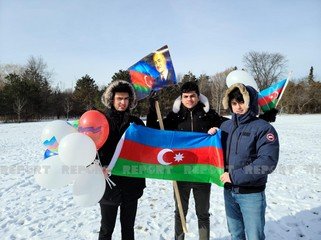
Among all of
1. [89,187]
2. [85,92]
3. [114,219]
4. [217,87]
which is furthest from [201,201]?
[217,87]

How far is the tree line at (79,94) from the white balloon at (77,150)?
69.5ft

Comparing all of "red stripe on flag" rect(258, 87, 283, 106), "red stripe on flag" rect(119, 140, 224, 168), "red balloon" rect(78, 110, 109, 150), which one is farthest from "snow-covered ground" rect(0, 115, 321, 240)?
"red stripe on flag" rect(258, 87, 283, 106)

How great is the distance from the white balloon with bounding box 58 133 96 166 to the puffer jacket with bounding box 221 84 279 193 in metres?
1.60

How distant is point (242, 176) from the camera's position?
314 cm

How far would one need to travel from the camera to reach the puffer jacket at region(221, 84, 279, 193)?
9.87ft

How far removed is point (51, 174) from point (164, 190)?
4348 mm

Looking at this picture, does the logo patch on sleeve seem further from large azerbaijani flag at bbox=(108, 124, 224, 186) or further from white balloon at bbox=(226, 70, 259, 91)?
white balloon at bbox=(226, 70, 259, 91)

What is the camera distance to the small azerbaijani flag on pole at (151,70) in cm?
416

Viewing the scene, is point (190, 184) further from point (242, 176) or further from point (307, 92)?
point (307, 92)

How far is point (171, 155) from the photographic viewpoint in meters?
4.03

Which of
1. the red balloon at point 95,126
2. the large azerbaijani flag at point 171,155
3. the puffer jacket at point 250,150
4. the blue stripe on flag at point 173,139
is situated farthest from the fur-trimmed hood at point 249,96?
the red balloon at point 95,126

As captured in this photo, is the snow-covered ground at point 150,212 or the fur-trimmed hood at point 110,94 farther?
the snow-covered ground at point 150,212

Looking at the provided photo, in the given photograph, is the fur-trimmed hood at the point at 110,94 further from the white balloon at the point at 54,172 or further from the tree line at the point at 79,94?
the tree line at the point at 79,94

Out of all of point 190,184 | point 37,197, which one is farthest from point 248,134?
point 37,197
